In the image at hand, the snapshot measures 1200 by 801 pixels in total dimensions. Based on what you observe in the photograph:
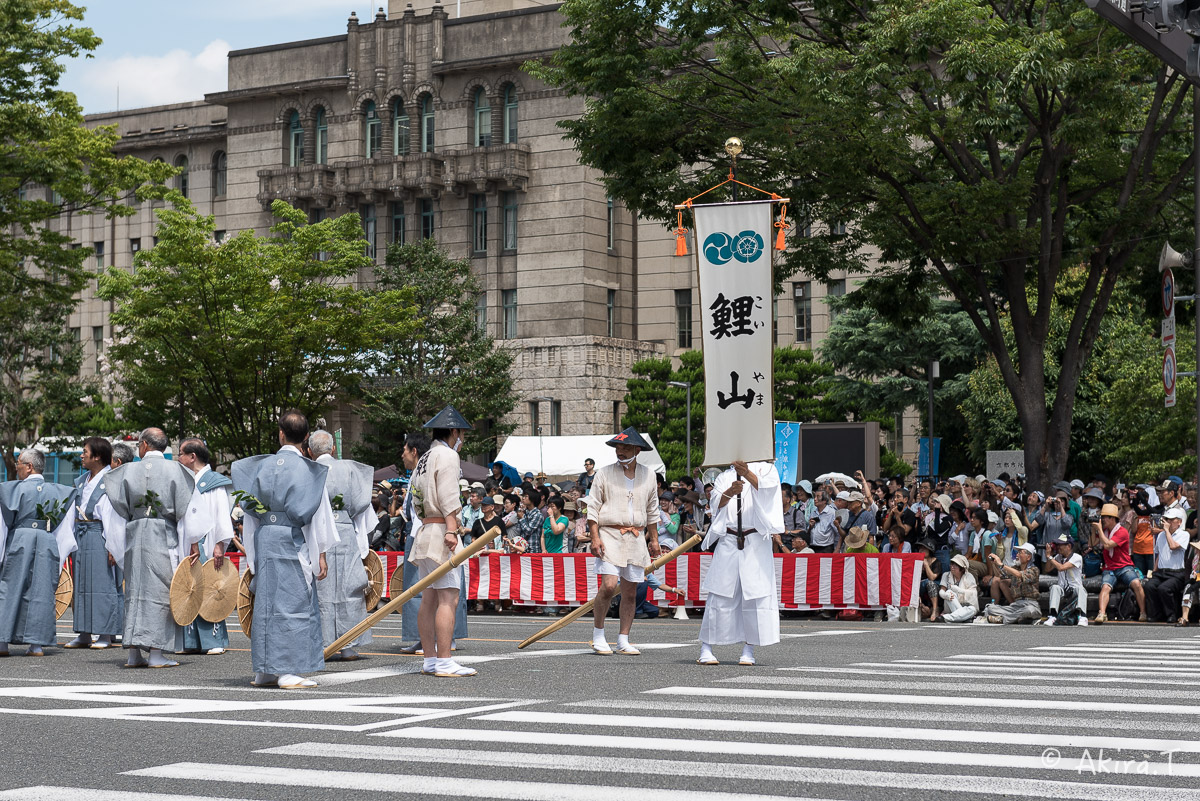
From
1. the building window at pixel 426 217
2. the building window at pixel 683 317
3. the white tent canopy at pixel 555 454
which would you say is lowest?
the white tent canopy at pixel 555 454

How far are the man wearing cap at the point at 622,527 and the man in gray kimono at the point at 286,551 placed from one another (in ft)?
9.70

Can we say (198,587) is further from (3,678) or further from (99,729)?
(99,729)

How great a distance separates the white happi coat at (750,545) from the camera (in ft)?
41.0

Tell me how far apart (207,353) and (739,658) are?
81.6 ft

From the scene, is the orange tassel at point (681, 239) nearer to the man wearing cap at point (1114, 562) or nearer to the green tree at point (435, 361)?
the man wearing cap at point (1114, 562)

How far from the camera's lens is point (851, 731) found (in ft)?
27.2

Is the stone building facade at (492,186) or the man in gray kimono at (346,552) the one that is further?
the stone building facade at (492,186)

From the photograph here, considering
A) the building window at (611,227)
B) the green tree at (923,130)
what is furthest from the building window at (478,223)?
the green tree at (923,130)

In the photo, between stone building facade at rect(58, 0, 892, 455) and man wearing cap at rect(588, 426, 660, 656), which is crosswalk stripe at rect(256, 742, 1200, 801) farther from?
stone building facade at rect(58, 0, 892, 455)

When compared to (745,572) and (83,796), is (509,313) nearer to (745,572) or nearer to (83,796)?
(745,572)

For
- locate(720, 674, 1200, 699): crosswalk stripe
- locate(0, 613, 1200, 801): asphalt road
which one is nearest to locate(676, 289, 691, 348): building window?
locate(0, 613, 1200, 801): asphalt road

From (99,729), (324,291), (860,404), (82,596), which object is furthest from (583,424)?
(99,729)

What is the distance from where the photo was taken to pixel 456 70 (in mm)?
58094

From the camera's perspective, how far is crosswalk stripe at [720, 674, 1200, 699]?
401 inches
